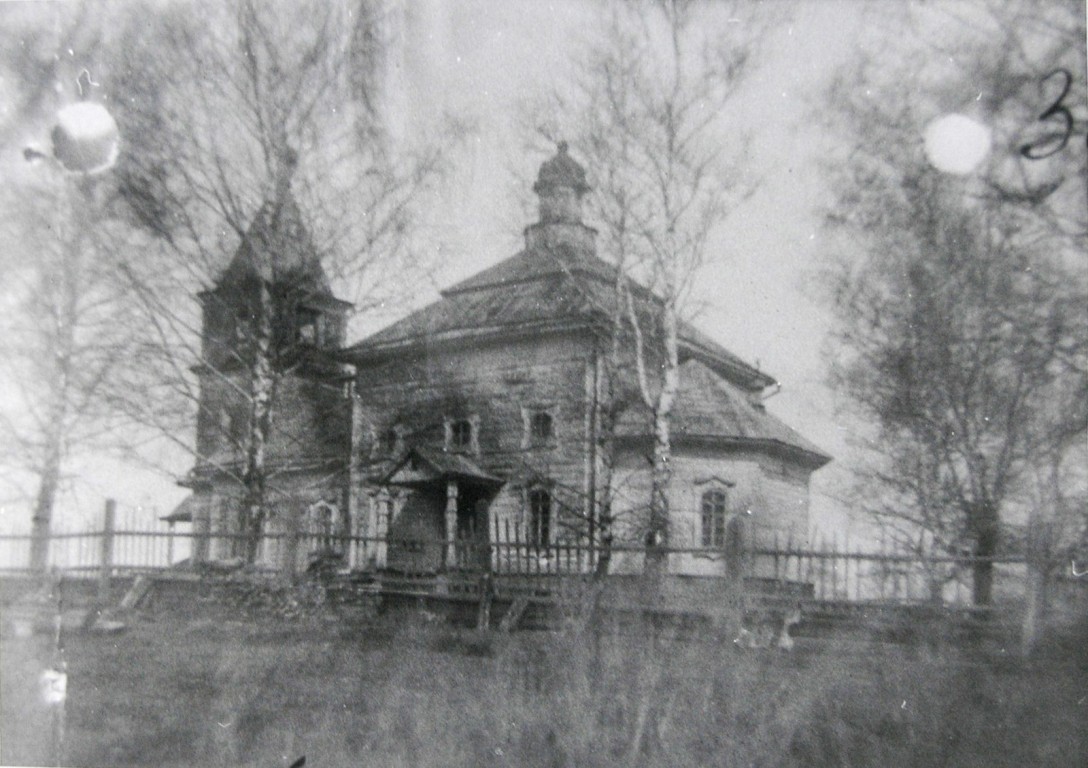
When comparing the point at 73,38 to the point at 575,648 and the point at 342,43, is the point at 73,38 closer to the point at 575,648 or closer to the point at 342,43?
the point at 342,43

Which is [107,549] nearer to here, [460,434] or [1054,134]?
[460,434]

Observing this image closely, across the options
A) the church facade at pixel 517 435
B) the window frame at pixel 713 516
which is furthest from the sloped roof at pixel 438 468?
the window frame at pixel 713 516

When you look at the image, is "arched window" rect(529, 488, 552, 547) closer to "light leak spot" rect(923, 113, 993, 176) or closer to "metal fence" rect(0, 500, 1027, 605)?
"metal fence" rect(0, 500, 1027, 605)

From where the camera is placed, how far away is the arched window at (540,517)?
178 cm

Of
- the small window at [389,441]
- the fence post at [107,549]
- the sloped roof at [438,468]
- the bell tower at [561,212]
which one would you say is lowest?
the fence post at [107,549]

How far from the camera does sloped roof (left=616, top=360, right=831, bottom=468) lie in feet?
5.51

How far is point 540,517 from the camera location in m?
1.78

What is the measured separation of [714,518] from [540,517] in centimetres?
34

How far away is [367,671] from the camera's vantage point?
1.84m

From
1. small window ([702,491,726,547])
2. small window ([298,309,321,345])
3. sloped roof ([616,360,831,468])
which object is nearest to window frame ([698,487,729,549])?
small window ([702,491,726,547])

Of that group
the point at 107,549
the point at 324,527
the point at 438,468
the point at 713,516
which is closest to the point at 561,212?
the point at 438,468

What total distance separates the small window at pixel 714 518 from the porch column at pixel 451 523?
1.62 ft

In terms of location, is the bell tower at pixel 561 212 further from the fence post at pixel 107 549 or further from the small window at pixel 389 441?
the fence post at pixel 107 549

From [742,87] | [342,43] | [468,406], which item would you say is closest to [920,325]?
[742,87]
